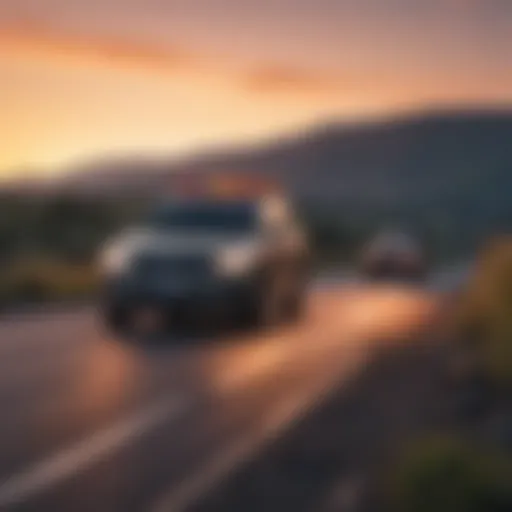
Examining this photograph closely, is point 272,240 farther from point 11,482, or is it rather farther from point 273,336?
point 11,482

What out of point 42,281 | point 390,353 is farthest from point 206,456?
point 42,281

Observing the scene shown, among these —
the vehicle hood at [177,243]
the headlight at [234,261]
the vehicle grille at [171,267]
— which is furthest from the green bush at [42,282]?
the headlight at [234,261]

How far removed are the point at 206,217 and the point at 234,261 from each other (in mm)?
1879

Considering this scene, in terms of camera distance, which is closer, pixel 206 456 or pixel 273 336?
pixel 206 456

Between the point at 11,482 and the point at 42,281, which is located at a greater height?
the point at 42,281

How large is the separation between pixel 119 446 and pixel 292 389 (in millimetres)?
4521

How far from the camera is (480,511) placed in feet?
33.7

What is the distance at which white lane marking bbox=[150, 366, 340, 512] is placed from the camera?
36.8ft

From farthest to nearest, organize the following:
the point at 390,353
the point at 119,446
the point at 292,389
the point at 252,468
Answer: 1. the point at 390,353
2. the point at 292,389
3. the point at 119,446
4. the point at 252,468

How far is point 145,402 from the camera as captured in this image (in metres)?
16.4

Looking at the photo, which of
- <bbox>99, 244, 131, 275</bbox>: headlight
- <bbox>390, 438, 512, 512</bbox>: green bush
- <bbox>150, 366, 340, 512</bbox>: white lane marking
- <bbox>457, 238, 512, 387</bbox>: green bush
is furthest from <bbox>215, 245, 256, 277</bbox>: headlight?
<bbox>390, 438, 512, 512</bbox>: green bush

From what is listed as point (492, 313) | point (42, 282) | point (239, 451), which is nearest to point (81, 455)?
point (239, 451)

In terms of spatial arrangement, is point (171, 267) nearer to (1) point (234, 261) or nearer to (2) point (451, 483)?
(1) point (234, 261)

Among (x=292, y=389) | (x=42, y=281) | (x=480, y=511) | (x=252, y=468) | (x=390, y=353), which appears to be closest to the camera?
(x=480, y=511)
